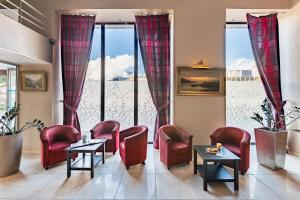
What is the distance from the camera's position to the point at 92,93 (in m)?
6.23

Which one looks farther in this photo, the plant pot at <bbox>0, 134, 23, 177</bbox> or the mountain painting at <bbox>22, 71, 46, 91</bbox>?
the mountain painting at <bbox>22, 71, 46, 91</bbox>

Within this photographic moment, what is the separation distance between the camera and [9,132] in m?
4.09

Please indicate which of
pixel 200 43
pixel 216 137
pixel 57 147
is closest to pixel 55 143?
pixel 57 147

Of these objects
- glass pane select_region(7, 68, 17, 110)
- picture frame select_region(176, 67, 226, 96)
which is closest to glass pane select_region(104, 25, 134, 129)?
picture frame select_region(176, 67, 226, 96)

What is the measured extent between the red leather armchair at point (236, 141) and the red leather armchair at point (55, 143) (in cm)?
319

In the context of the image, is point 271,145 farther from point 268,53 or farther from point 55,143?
point 55,143

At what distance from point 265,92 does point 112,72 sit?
4317 millimetres

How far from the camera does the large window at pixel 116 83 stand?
622cm

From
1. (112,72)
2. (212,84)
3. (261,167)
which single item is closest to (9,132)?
(112,72)

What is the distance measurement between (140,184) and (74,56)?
151 inches

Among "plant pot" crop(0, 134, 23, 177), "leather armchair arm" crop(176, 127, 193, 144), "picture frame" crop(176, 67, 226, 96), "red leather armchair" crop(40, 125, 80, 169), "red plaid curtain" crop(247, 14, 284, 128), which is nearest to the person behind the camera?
"plant pot" crop(0, 134, 23, 177)

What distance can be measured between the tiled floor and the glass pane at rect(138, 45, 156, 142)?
1.83 meters

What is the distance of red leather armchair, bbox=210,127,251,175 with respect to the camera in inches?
160

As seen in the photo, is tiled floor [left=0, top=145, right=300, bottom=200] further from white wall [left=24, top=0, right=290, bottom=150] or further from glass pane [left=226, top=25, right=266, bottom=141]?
glass pane [left=226, top=25, right=266, bottom=141]
